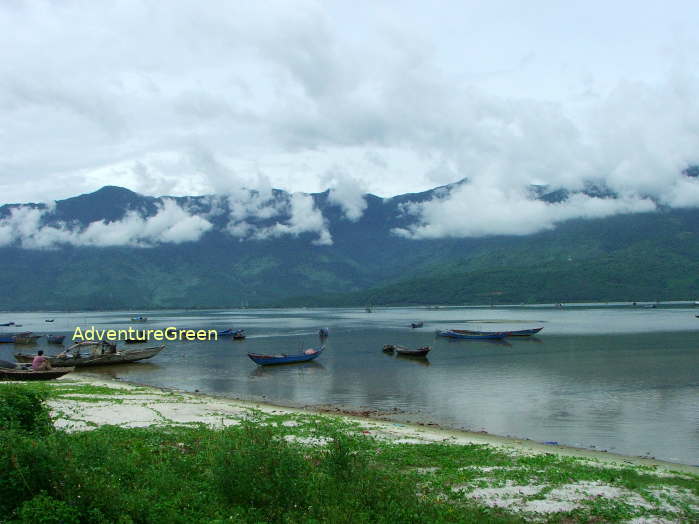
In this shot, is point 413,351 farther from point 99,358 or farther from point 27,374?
point 27,374

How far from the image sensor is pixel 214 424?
24172 mm

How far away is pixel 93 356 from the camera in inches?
2534

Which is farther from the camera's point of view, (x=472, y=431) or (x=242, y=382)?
(x=242, y=382)

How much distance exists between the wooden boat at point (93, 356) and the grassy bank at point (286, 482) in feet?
157

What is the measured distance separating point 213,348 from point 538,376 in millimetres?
56313

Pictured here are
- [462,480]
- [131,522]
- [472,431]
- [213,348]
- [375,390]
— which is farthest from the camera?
[213,348]

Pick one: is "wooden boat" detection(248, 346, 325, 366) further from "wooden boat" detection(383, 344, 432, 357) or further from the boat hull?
the boat hull

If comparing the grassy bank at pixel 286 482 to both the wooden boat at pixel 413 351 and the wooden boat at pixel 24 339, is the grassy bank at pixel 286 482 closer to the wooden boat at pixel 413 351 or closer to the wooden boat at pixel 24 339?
the wooden boat at pixel 413 351

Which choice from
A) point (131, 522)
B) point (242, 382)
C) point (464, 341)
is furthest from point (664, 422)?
point (464, 341)

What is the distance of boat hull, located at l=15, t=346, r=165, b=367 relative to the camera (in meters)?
62.2

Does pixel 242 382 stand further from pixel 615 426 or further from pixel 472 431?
pixel 615 426

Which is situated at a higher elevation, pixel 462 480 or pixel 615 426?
pixel 462 480

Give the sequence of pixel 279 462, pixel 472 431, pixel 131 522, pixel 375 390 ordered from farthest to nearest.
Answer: pixel 375 390
pixel 472 431
pixel 279 462
pixel 131 522

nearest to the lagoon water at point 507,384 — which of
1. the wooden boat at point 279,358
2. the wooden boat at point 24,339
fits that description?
the wooden boat at point 279,358
